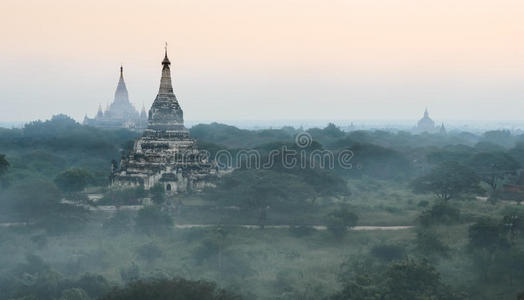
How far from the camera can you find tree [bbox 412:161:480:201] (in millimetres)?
51281

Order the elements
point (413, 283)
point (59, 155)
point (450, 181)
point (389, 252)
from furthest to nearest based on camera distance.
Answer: point (59, 155)
point (450, 181)
point (389, 252)
point (413, 283)

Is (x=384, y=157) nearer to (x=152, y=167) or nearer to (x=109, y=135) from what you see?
(x=152, y=167)

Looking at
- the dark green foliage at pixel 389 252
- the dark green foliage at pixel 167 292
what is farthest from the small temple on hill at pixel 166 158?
the dark green foliage at pixel 167 292

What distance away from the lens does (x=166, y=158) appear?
181 ft

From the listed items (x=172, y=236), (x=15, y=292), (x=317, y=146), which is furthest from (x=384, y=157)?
(x=15, y=292)

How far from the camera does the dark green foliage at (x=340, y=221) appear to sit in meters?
40.2

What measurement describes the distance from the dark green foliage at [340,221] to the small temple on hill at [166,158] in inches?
695

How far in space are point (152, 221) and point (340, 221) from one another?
14407mm

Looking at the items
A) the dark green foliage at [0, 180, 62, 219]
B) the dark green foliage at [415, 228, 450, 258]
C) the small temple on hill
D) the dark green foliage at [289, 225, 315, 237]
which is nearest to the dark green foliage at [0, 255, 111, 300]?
the dark green foliage at [0, 180, 62, 219]

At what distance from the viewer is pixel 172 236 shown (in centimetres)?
4072

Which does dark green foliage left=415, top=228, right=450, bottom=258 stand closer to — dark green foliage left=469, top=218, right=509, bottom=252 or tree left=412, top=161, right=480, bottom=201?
dark green foliage left=469, top=218, right=509, bottom=252

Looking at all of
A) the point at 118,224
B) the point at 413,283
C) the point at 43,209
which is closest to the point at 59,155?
the point at 43,209

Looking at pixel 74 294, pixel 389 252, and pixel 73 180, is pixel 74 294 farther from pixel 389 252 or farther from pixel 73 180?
pixel 73 180

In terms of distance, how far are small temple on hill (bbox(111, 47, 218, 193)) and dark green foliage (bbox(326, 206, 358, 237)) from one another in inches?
695
